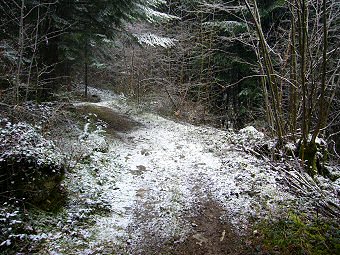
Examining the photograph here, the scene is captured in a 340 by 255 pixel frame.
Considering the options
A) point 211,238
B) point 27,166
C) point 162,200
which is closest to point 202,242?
point 211,238

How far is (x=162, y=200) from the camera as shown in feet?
18.8

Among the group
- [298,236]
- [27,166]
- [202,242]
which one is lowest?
[202,242]

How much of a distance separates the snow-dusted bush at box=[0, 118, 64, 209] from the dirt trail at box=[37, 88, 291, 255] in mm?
515

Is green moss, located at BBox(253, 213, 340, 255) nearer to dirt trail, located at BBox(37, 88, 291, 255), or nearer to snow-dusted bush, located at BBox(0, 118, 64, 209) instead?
dirt trail, located at BBox(37, 88, 291, 255)

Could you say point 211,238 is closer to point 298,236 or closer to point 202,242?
point 202,242

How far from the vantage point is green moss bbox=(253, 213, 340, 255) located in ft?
13.6

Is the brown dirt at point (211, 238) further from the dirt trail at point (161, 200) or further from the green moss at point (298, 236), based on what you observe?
the green moss at point (298, 236)

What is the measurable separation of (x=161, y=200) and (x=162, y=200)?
0.8 inches

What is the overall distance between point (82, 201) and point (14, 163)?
1.38 metres

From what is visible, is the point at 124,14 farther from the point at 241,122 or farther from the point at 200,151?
the point at 241,122

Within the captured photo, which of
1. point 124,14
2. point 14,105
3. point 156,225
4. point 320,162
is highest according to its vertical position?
point 124,14

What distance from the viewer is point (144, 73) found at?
16.0 meters

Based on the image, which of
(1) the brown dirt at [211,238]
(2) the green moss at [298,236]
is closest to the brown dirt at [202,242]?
(1) the brown dirt at [211,238]

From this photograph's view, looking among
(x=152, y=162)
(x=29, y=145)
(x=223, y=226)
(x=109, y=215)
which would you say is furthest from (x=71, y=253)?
(x=152, y=162)
